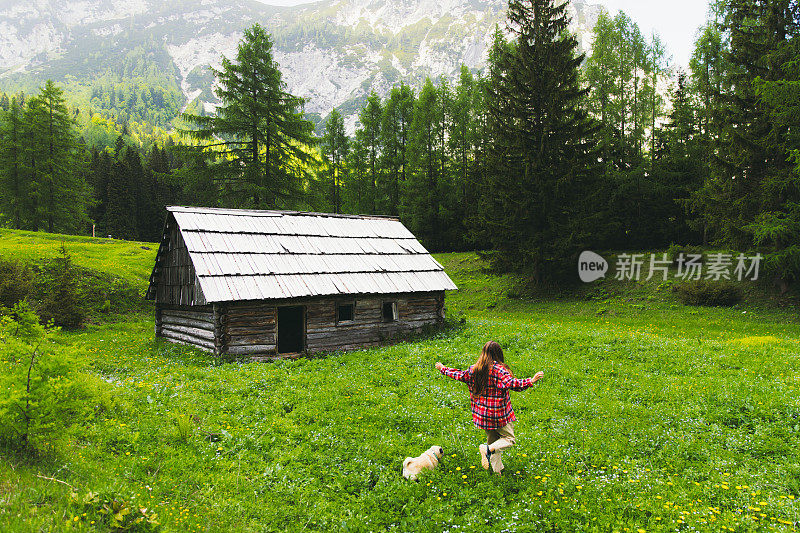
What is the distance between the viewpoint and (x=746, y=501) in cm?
596

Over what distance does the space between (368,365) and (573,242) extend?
18780 millimetres

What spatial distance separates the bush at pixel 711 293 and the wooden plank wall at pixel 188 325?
1016 inches

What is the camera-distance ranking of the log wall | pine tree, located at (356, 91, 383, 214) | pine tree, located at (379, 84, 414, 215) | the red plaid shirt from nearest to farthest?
the red plaid shirt < the log wall < pine tree, located at (379, 84, 414, 215) < pine tree, located at (356, 91, 383, 214)

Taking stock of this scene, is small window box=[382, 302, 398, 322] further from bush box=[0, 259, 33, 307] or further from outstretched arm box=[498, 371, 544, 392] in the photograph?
bush box=[0, 259, 33, 307]

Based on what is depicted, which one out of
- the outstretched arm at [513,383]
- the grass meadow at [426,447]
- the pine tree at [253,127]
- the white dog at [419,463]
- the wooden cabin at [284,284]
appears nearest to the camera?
the grass meadow at [426,447]

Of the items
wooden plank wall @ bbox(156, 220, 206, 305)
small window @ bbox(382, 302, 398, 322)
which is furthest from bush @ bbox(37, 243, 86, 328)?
small window @ bbox(382, 302, 398, 322)

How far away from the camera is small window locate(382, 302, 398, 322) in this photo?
62.8ft

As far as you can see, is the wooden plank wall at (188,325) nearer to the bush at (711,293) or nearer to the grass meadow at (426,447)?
the grass meadow at (426,447)

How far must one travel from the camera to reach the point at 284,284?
52.9ft

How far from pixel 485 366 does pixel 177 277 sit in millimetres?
15973

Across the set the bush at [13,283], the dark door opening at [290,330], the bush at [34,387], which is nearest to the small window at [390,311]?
the dark door opening at [290,330]

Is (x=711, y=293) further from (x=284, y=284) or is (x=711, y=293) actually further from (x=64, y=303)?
(x=64, y=303)

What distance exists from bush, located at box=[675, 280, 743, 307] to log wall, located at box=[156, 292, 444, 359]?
607 inches

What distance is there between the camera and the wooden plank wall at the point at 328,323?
15.2 m
